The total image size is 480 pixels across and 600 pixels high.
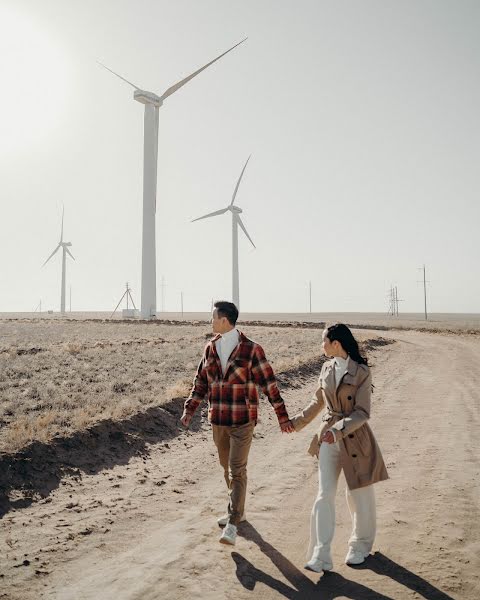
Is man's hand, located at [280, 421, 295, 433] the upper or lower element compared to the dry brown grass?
upper

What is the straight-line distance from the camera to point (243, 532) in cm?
538

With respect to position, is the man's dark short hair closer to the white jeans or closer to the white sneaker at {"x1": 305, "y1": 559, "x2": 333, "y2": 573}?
the white jeans

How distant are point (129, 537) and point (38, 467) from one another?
290cm

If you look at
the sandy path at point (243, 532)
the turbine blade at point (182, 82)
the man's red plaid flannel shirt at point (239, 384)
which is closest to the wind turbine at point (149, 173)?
the turbine blade at point (182, 82)

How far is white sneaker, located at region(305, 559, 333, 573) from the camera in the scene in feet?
14.4

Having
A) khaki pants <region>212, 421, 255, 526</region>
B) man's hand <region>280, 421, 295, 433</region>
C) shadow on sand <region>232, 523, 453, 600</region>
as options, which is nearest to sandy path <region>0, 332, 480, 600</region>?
shadow on sand <region>232, 523, 453, 600</region>

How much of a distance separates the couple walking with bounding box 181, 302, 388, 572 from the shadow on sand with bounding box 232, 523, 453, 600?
5.4 inches

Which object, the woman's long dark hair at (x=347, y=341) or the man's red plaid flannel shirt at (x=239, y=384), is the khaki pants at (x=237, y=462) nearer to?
the man's red plaid flannel shirt at (x=239, y=384)

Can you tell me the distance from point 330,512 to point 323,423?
0.75 meters

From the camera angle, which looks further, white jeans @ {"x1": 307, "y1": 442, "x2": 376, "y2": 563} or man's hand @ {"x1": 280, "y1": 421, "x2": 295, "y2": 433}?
man's hand @ {"x1": 280, "y1": 421, "x2": 295, "y2": 433}

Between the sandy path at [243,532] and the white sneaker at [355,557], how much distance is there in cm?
5

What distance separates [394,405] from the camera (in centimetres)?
1245

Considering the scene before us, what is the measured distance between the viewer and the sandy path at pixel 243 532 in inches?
171

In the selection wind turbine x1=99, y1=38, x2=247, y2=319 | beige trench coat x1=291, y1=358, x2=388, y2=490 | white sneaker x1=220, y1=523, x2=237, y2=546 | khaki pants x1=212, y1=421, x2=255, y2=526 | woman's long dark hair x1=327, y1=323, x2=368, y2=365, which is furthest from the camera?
wind turbine x1=99, y1=38, x2=247, y2=319
